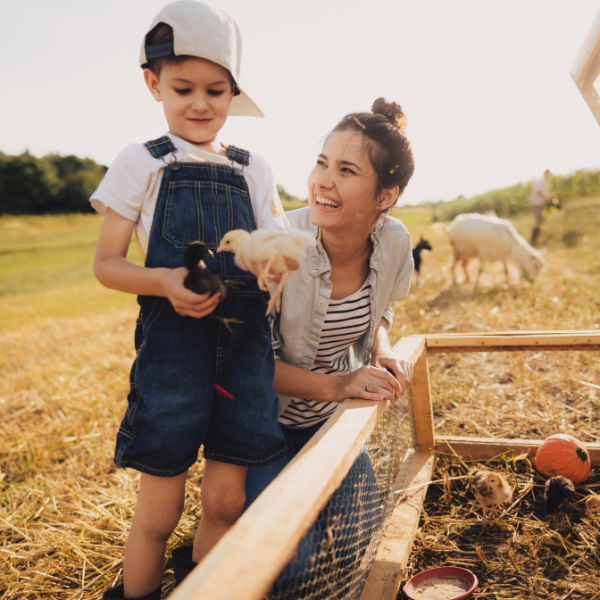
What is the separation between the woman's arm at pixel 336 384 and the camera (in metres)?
1.71

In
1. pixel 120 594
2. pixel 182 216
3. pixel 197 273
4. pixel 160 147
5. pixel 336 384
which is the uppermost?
pixel 160 147

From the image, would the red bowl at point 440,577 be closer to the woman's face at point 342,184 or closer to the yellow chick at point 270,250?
the yellow chick at point 270,250

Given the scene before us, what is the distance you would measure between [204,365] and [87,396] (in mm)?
3320

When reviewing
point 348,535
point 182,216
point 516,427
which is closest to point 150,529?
point 348,535

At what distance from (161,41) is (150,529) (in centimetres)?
155

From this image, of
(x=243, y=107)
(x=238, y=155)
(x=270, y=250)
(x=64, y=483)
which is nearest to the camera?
(x=270, y=250)

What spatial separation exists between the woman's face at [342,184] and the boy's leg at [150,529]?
3.79 feet

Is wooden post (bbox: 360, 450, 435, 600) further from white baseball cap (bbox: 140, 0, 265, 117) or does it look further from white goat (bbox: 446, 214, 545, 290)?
white goat (bbox: 446, 214, 545, 290)

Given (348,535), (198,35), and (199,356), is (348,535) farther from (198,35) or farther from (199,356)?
(198,35)

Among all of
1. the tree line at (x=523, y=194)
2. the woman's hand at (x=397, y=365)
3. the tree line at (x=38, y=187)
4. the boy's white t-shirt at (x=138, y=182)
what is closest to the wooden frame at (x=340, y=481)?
the woman's hand at (x=397, y=365)

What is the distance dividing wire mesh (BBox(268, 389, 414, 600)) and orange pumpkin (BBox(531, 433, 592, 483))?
31.7 inches

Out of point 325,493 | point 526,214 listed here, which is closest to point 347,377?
point 325,493

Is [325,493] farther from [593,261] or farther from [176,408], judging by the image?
[593,261]

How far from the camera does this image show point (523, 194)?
27.2 metres
